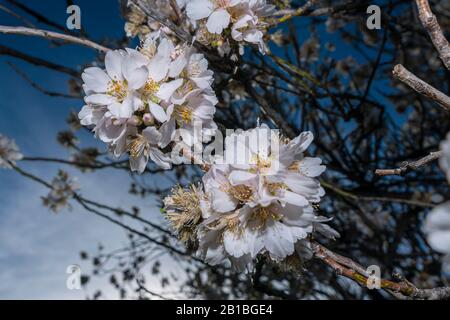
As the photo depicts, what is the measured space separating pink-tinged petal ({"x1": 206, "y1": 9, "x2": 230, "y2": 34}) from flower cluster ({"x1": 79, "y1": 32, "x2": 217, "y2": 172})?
0.26 metres

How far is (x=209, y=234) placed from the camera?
1.11 m

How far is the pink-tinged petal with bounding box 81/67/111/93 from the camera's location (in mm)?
1225

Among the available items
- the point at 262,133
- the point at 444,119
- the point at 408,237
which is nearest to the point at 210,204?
the point at 262,133

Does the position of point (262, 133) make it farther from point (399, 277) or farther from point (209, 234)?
point (399, 277)

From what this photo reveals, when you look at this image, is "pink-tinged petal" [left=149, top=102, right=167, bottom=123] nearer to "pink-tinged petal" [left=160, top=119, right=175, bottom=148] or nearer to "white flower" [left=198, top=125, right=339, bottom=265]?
"pink-tinged petal" [left=160, top=119, right=175, bottom=148]

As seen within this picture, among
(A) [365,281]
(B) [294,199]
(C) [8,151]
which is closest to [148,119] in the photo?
(B) [294,199]

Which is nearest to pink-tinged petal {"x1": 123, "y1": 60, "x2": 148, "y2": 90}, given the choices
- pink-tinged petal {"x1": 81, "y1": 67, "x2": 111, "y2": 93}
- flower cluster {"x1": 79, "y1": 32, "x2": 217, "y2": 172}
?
flower cluster {"x1": 79, "y1": 32, "x2": 217, "y2": 172}

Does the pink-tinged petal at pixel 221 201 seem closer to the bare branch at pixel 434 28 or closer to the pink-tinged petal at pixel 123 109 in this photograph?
the pink-tinged petal at pixel 123 109

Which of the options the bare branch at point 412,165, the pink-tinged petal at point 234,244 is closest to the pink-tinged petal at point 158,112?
the pink-tinged petal at point 234,244

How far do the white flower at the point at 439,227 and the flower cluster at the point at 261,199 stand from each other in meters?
0.31

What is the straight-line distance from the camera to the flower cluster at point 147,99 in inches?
45.8

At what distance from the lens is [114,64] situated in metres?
1.20

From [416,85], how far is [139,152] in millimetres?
788

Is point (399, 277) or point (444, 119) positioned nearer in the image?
point (399, 277)
